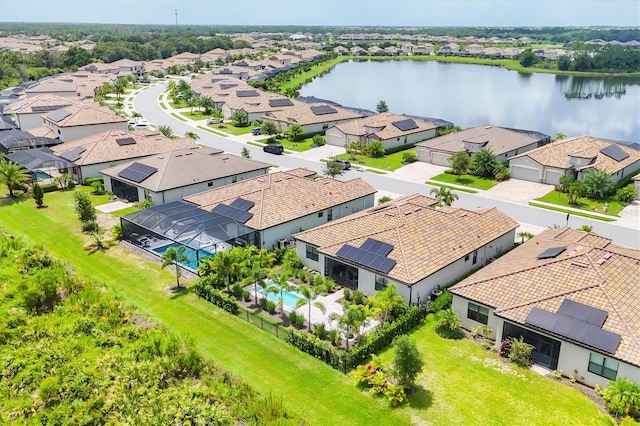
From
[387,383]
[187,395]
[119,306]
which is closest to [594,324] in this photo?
[387,383]

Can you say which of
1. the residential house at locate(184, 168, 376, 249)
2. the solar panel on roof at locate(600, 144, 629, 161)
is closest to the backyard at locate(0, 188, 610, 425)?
the residential house at locate(184, 168, 376, 249)

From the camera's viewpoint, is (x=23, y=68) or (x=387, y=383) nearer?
(x=387, y=383)

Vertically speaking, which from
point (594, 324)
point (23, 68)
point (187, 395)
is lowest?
point (187, 395)

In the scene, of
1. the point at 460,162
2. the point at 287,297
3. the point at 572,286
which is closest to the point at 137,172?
the point at 287,297

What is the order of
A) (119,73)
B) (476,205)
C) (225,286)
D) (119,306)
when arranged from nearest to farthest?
(119,306) → (225,286) → (476,205) → (119,73)

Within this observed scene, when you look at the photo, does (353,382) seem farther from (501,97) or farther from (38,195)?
(501,97)

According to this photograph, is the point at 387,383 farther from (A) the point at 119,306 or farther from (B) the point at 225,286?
(A) the point at 119,306

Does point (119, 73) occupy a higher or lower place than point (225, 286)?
higher
